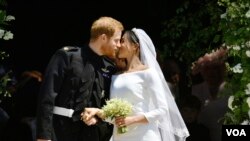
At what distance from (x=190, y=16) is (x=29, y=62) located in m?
2.50

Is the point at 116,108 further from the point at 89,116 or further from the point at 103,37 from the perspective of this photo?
the point at 103,37

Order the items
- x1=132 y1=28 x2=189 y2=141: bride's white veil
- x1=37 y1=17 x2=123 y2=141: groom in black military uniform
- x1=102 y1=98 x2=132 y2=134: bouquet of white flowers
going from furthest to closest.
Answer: x1=132 y1=28 x2=189 y2=141: bride's white veil, x1=37 y1=17 x2=123 y2=141: groom in black military uniform, x1=102 y1=98 x2=132 y2=134: bouquet of white flowers

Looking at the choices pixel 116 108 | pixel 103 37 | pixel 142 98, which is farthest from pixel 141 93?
pixel 103 37

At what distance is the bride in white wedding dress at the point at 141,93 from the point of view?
5668 mm

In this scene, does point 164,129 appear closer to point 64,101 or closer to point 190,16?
point 64,101

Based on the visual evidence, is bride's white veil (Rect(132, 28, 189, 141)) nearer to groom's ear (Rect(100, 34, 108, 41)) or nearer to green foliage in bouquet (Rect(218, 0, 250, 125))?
groom's ear (Rect(100, 34, 108, 41))

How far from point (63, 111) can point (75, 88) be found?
0.20 m

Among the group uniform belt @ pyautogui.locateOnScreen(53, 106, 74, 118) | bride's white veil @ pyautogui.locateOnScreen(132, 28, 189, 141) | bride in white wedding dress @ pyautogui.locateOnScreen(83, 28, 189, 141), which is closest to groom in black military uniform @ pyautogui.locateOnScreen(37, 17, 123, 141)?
uniform belt @ pyautogui.locateOnScreen(53, 106, 74, 118)

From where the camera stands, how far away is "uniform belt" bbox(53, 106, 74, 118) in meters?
5.69

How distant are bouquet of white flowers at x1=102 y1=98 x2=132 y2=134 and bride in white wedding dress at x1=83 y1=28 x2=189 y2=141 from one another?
0.22 feet

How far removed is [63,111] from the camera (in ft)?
18.7

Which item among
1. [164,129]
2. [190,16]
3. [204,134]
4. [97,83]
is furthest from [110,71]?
[190,16]

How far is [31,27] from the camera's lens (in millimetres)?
9211

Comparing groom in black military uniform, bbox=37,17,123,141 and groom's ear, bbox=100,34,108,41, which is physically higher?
groom's ear, bbox=100,34,108,41
